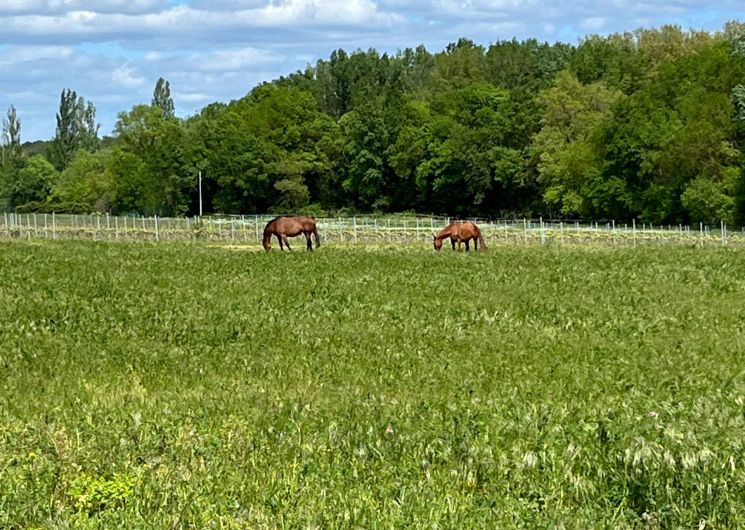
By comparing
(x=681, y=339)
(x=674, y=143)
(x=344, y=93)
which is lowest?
(x=681, y=339)

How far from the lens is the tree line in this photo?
75250 mm

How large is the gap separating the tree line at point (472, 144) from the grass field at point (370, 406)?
54.5m

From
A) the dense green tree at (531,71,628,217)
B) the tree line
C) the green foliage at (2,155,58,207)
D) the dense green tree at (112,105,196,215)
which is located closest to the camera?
the tree line

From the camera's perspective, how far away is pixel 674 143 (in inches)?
2911

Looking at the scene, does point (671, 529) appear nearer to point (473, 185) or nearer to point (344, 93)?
point (473, 185)

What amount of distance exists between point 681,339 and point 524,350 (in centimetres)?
222

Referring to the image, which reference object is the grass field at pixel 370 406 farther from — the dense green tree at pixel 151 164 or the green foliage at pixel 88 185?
the green foliage at pixel 88 185

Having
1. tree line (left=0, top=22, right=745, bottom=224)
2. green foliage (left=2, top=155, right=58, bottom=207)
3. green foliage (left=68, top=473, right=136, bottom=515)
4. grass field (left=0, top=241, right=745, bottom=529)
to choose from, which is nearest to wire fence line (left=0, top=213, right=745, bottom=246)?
tree line (left=0, top=22, right=745, bottom=224)

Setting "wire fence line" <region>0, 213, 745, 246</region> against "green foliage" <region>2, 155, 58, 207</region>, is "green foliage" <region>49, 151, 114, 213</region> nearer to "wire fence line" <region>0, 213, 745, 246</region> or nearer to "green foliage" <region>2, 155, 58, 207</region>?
"green foliage" <region>2, 155, 58, 207</region>

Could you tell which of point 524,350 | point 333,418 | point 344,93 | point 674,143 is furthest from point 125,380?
point 344,93

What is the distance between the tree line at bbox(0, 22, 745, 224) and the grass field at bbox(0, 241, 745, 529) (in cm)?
5450

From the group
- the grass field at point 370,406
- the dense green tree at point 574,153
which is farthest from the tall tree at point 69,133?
the grass field at point 370,406

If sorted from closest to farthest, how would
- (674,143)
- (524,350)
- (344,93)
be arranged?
(524,350), (674,143), (344,93)

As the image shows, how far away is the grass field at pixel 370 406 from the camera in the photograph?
6.14m
